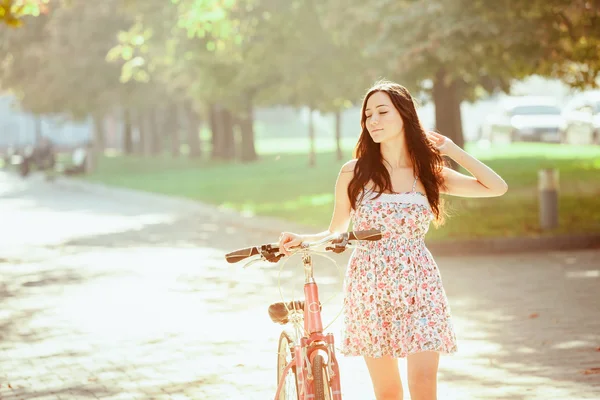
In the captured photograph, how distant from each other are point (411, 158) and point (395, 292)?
23.2 inches

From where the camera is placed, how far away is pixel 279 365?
5.40 m

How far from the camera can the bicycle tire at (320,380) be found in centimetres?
459

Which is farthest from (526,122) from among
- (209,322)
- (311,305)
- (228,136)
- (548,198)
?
(311,305)

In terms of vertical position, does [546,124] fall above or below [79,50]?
below

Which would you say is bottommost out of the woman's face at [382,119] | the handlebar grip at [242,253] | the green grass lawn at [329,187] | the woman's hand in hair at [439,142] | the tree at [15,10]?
the green grass lawn at [329,187]

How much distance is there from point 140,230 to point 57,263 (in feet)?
15.7

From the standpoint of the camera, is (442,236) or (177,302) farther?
(442,236)

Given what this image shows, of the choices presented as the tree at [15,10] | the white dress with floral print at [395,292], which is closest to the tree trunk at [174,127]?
the tree at [15,10]

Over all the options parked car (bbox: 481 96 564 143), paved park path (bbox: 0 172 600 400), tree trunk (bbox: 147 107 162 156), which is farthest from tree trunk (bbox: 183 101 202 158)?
paved park path (bbox: 0 172 600 400)

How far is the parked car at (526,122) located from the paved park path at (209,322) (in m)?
35.3

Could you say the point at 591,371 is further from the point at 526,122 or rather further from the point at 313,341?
the point at 526,122

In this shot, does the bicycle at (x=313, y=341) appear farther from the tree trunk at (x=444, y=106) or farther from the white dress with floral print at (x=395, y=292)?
the tree trunk at (x=444, y=106)

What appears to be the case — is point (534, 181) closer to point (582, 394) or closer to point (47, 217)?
point (47, 217)

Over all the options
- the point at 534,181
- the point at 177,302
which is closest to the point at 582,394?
the point at 177,302
